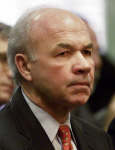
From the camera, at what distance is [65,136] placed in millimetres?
2686

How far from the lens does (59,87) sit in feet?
8.51

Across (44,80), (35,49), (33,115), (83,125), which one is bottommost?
(83,125)

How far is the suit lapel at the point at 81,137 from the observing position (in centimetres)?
283

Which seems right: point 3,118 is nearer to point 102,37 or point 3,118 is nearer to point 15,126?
point 15,126

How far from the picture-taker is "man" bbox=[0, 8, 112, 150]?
2.58m

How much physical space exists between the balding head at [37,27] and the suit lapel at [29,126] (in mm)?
204

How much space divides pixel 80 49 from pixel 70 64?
123 millimetres

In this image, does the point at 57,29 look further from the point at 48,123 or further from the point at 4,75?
the point at 4,75

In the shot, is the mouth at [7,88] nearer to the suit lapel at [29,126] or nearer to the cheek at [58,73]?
the suit lapel at [29,126]

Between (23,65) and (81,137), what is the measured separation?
627 millimetres

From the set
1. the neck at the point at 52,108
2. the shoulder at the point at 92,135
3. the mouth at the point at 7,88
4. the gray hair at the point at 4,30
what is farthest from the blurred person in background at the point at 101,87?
the neck at the point at 52,108

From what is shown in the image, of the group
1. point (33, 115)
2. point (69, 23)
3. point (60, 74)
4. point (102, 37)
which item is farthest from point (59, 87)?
point (102, 37)

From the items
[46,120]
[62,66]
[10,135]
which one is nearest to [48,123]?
[46,120]

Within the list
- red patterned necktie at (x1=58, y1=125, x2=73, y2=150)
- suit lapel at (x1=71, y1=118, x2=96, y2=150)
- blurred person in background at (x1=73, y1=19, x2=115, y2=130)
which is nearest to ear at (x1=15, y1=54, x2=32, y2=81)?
red patterned necktie at (x1=58, y1=125, x2=73, y2=150)
